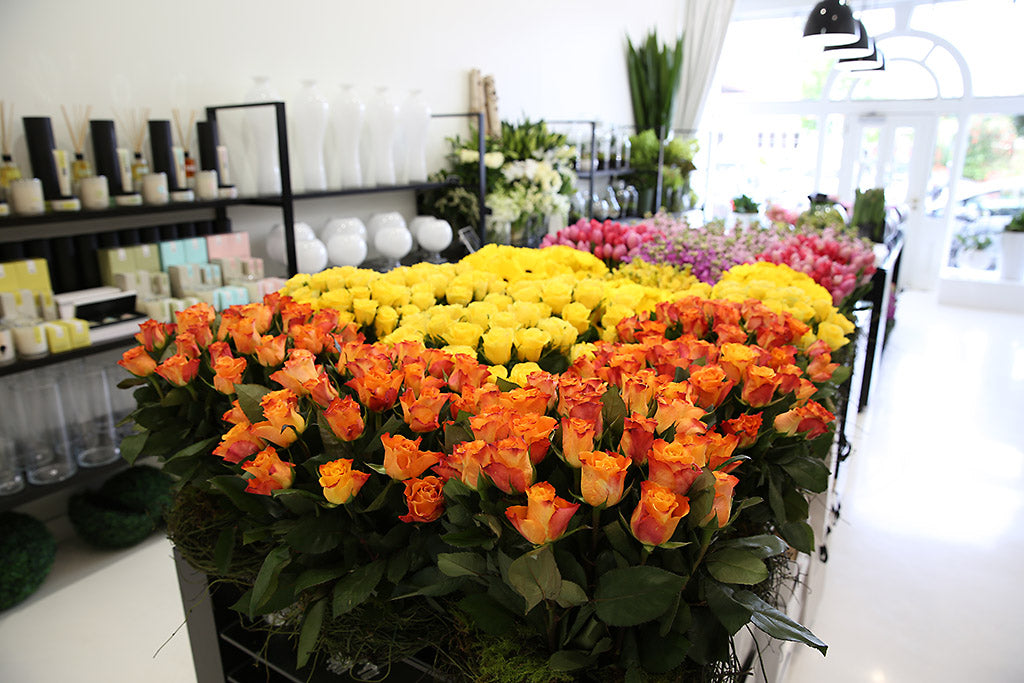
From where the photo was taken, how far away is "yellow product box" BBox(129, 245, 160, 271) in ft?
8.97

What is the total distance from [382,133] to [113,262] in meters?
1.44

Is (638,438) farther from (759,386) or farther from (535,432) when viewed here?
(759,386)

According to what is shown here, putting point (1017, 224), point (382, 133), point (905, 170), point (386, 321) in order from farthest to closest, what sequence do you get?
point (905, 170), point (1017, 224), point (382, 133), point (386, 321)

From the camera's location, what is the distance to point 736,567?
2.30ft

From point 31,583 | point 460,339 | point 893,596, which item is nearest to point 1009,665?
point 893,596

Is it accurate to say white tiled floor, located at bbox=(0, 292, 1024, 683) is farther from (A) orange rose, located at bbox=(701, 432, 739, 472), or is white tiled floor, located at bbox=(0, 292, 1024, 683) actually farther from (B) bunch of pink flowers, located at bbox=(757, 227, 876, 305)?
(A) orange rose, located at bbox=(701, 432, 739, 472)

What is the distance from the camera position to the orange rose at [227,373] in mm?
1035

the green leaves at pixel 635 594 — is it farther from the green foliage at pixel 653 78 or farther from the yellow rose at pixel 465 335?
the green foliage at pixel 653 78

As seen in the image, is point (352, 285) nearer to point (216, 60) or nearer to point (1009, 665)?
point (216, 60)

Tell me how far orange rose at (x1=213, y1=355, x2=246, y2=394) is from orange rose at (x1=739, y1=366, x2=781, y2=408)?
72cm

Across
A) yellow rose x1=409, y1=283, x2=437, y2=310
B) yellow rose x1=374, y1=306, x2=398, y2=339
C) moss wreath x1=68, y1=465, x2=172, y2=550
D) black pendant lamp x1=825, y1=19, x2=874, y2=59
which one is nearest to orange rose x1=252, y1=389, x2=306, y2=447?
yellow rose x1=374, y1=306, x2=398, y2=339

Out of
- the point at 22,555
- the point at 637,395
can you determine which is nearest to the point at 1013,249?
the point at 637,395

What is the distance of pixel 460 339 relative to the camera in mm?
1149

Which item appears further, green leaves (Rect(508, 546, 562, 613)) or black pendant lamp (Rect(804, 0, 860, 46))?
black pendant lamp (Rect(804, 0, 860, 46))
